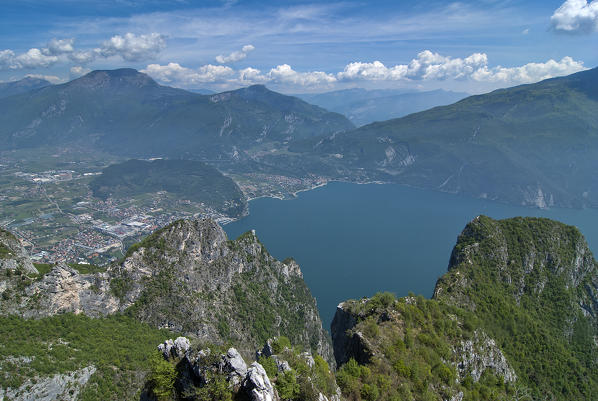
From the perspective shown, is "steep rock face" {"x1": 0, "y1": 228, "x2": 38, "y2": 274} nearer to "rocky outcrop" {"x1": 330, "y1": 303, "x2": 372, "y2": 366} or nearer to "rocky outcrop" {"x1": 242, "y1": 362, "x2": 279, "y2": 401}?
"rocky outcrop" {"x1": 242, "y1": 362, "x2": 279, "y2": 401}

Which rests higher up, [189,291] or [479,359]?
[479,359]

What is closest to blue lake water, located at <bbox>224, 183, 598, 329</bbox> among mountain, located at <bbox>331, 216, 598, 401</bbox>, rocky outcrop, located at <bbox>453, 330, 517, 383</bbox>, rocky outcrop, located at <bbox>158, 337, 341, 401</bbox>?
mountain, located at <bbox>331, 216, 598, 401</bbox>

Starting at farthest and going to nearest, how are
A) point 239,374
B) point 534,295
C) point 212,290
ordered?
point 534,295 → point 212,290 → point 239,374

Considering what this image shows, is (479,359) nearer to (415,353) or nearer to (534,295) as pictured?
(415,353)

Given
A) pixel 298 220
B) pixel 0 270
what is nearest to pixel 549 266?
pixel 0 270

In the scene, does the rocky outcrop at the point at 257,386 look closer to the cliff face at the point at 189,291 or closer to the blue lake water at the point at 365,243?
the cliff face at the point at 189,291

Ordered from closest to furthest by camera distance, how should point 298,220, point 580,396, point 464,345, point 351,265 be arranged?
point 464,345 → point 580,396 → point 351,265 → point 298,220

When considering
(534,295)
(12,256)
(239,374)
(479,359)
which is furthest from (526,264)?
(12,256)

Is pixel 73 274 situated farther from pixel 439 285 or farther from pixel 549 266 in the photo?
pixel 549 266
